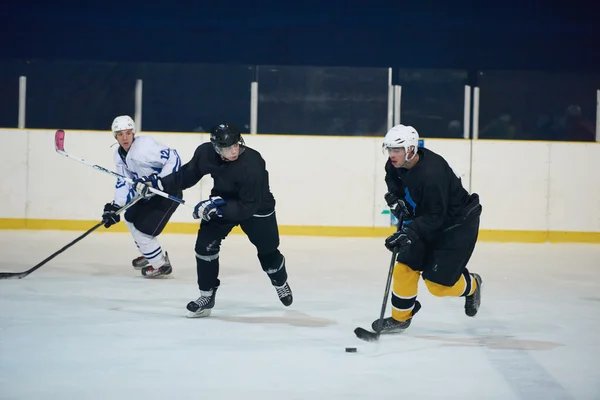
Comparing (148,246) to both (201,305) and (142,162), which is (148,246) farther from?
(201,305)

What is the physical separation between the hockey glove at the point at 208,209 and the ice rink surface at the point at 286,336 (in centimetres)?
50

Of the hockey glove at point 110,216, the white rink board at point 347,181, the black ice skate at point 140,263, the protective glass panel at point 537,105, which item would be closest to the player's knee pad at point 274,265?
the hockey glove at point 110,216

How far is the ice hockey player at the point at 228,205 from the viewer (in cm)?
458

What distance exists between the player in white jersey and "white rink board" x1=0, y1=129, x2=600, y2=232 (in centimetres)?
256

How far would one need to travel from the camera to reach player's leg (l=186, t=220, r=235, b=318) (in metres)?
4.72

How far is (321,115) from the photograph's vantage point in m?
9.30

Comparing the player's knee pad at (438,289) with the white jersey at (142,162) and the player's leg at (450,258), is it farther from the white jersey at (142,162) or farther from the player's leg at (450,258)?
the white jersey at (142,162)

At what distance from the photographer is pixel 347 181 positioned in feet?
28.8

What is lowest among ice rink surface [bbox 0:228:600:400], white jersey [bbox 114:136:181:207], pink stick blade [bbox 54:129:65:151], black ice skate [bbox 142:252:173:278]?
ice rink surface [bbox 0:228:600:400]

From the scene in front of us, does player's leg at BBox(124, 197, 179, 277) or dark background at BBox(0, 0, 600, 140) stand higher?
dark background at BBox(0, 0, 600, 140)

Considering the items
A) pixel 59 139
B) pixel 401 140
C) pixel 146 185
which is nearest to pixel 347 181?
pixel 59 139

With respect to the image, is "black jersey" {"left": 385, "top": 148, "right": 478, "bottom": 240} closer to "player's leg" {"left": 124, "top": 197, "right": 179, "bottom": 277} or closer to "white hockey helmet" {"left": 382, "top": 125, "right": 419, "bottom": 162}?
"white hockey helmet" {"left": 382, "top": 125, "right": 419, "bottom": 162}

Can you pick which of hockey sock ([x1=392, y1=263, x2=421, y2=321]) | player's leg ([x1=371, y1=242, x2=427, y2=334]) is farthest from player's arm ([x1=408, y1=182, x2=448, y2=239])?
hockey sock ([x1=392, y1=263, x2=421, y2=321])

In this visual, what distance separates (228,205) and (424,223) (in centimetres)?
95
